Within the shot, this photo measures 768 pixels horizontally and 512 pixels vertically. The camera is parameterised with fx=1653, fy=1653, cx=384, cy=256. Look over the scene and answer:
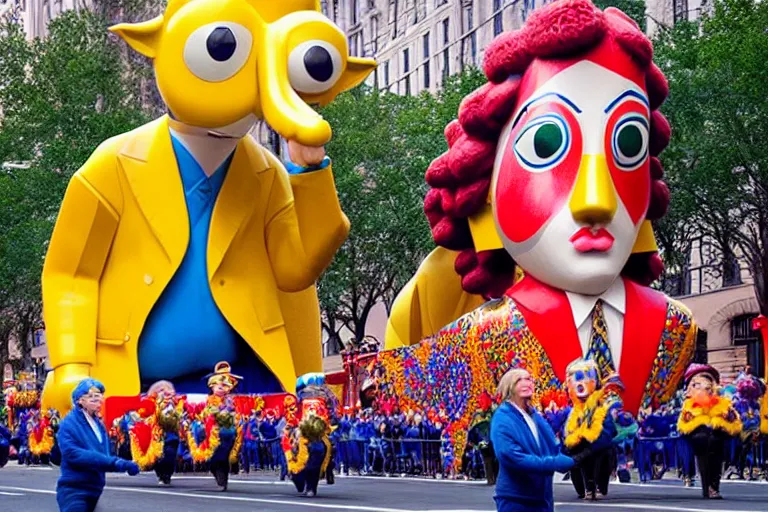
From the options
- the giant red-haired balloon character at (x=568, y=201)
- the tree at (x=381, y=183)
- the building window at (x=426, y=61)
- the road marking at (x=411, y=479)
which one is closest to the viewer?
the giant red-haired balloon character at (x=568, y=201)

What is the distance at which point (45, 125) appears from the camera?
3759cm

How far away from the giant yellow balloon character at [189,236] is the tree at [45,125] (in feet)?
49.1

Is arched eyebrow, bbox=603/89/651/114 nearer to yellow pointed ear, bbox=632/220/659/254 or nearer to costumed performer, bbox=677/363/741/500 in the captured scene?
yellow pointed ear, bbox=632/220/659/254

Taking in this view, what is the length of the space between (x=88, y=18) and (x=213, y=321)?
22386 millimetres

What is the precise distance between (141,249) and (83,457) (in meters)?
10.7

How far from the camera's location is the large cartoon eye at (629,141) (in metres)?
19.0

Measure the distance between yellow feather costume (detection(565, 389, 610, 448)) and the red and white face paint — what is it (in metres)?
3.23

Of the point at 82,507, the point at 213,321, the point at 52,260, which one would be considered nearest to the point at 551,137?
the point at 213,321

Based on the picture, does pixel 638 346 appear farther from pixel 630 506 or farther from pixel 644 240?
pixel 630 506

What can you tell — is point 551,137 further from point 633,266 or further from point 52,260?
point 52,260

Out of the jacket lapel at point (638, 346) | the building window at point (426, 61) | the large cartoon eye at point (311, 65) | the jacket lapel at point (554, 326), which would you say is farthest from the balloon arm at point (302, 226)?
the building window at point (426, 61)

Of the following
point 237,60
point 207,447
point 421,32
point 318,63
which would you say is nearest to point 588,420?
point 207,447

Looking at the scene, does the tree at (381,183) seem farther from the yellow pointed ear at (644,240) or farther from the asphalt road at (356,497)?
the asphalt road at (356,497)

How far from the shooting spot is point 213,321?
71.1 ft
